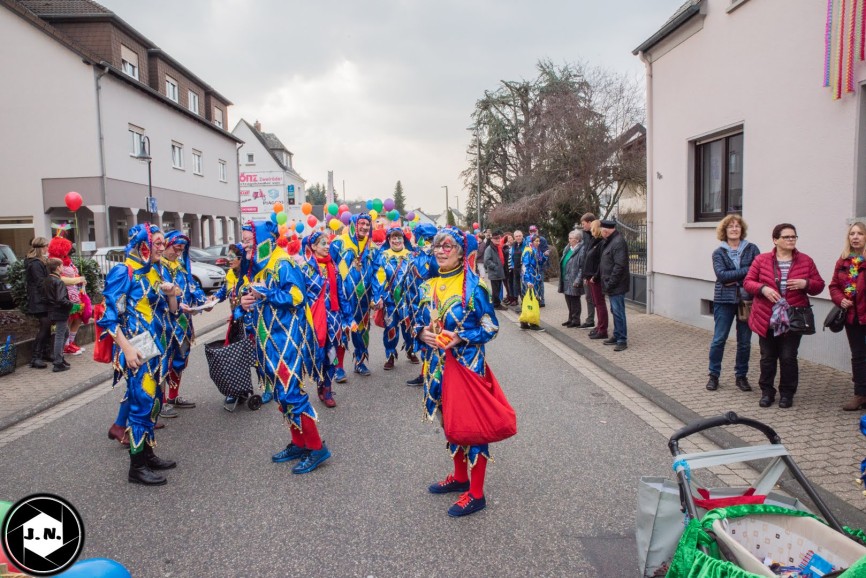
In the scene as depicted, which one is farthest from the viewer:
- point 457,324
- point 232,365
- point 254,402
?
point 254,402

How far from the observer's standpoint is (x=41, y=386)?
7391 mm

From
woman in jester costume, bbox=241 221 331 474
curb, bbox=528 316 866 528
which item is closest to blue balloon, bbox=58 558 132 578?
woman in jester costume, bbox=241 221 331 474

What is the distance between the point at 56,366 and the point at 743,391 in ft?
28.9

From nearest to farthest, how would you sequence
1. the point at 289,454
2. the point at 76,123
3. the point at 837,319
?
the point at 289,454 → the point at 837,319 → the point at 76,123

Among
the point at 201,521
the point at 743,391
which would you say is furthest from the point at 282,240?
the point at 743,391

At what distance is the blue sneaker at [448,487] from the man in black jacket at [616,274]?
5303 millimetres

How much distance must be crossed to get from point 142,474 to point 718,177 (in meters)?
9.64

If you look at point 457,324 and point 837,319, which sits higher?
point 457,324

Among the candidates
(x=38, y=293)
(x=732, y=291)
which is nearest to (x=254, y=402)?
(x=38, y=293)

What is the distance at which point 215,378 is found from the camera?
575 cm

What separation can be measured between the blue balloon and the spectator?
613cm

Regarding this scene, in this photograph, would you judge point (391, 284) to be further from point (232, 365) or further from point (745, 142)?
point (745, 142)


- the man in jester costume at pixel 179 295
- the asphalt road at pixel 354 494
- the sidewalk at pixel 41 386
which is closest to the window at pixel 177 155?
the sidewalk at pixel 41 386

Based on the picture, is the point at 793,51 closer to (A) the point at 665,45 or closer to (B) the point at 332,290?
(A) the point at 665,45
